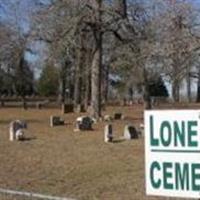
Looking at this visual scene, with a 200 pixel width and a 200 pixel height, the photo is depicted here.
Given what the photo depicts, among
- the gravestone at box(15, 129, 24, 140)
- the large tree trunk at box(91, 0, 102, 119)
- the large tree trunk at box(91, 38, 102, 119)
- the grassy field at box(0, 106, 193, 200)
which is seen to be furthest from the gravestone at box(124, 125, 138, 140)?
the large tree trunk at box(91, 38, 102, 119)

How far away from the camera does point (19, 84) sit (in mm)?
96812

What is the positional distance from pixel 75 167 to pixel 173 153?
10.6 meters

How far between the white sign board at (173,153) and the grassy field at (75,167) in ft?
18.4

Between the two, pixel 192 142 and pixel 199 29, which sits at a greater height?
pixel 199 29

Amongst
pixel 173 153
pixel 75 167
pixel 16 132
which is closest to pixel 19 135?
pixel 16 132

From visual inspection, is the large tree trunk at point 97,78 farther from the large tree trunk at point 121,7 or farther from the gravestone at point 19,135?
the gravestone at point 19,135

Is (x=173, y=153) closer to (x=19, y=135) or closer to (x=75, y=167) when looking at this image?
(x=75, y=167)

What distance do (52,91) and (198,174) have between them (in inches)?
4425

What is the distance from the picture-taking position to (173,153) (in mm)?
6402

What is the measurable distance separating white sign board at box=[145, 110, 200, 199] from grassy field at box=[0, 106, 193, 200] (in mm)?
5615

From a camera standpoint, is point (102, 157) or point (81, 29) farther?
point (81, 29)

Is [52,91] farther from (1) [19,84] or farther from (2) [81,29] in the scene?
(2) [81,29]

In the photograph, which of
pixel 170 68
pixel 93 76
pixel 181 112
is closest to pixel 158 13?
pixel 170 68

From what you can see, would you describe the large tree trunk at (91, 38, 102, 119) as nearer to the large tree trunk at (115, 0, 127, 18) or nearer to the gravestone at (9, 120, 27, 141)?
the large tree trunk at (115, 0, 127, 18)
